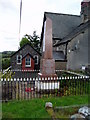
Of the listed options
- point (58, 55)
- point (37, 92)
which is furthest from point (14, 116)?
point (58, 55)

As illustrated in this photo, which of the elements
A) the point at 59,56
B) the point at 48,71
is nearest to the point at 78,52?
the point at 59,56

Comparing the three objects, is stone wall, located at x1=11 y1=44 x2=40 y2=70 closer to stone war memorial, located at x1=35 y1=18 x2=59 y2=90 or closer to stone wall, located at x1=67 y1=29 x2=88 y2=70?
stone wall, located at x1=67 y1=29 x2=88 y2=70

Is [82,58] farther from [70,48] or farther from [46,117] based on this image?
[46,117]

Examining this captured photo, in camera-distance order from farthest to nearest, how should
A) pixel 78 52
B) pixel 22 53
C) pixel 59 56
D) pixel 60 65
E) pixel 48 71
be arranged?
pixel 59 56
pixel 22 53
pixel 60 65
pixel 78 52
pixel 48 71

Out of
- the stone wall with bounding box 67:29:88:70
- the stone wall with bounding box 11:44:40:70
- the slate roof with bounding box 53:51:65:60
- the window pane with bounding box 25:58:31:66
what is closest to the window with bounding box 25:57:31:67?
the window pane with bounding box 25:58:31:66

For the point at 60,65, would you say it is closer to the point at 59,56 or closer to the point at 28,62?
the point at 59,56

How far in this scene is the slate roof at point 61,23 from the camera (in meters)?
28.2

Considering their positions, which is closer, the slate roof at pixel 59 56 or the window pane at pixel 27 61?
the window pane at pixel 27 61

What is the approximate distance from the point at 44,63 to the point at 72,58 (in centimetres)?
1301

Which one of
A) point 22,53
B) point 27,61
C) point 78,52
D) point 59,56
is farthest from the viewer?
point 59,56

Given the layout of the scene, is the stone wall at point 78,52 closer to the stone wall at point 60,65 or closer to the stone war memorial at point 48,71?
the stone wall at point 60,65

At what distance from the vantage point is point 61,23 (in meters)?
30.5

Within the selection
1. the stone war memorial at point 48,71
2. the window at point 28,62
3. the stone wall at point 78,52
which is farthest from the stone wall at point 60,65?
the stone war memorial at point 48,71

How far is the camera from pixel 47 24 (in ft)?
28.5
